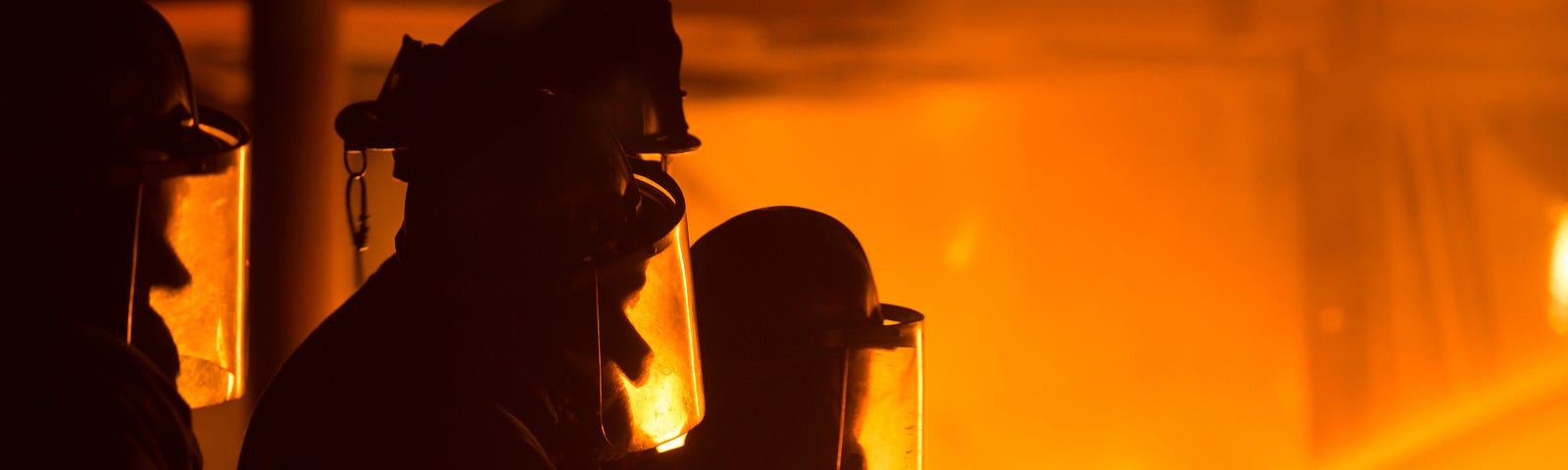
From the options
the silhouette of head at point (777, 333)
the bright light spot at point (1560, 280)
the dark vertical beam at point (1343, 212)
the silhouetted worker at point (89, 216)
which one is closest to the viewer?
the silhouetted worker at point (89, 216)

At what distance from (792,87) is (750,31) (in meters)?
0.11

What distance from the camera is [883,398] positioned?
763 millimetres

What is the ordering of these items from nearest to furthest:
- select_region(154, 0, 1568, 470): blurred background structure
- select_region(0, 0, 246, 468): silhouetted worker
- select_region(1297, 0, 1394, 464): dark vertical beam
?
select_region(0, 0, 246, 468): silhouetted worker
select_region(154, 0, 1568, 470): blurred background structure
select_region(1297, 0, 1394, 464): dark vertical beam

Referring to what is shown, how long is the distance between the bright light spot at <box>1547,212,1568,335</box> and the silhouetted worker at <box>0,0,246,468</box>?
251cm

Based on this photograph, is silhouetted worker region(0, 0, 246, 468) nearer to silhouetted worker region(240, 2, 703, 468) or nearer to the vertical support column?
silhouetted worker region(240, 2, 703, 468)

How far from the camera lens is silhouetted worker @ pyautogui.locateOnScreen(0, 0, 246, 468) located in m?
0.37

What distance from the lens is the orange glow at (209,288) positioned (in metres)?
0.51

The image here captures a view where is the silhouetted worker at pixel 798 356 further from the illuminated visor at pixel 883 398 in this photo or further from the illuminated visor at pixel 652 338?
the illuminated visor at pixel 652 338

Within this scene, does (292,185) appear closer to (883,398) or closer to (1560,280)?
(883,398)

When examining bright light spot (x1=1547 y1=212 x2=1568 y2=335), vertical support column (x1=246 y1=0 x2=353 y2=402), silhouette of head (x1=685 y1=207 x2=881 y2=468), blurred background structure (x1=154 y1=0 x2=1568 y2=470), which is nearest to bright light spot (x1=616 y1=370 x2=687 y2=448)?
silhouette of head (x1=685 y1=207 x2=881 y2=468)

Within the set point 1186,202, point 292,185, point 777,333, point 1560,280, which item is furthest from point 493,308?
point 1560,280

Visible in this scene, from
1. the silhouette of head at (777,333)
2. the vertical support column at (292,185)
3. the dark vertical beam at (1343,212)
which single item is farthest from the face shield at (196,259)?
the dark vertical beam at (1343,212)

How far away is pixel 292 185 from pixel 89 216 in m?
1.10

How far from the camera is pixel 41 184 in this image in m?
0.42
